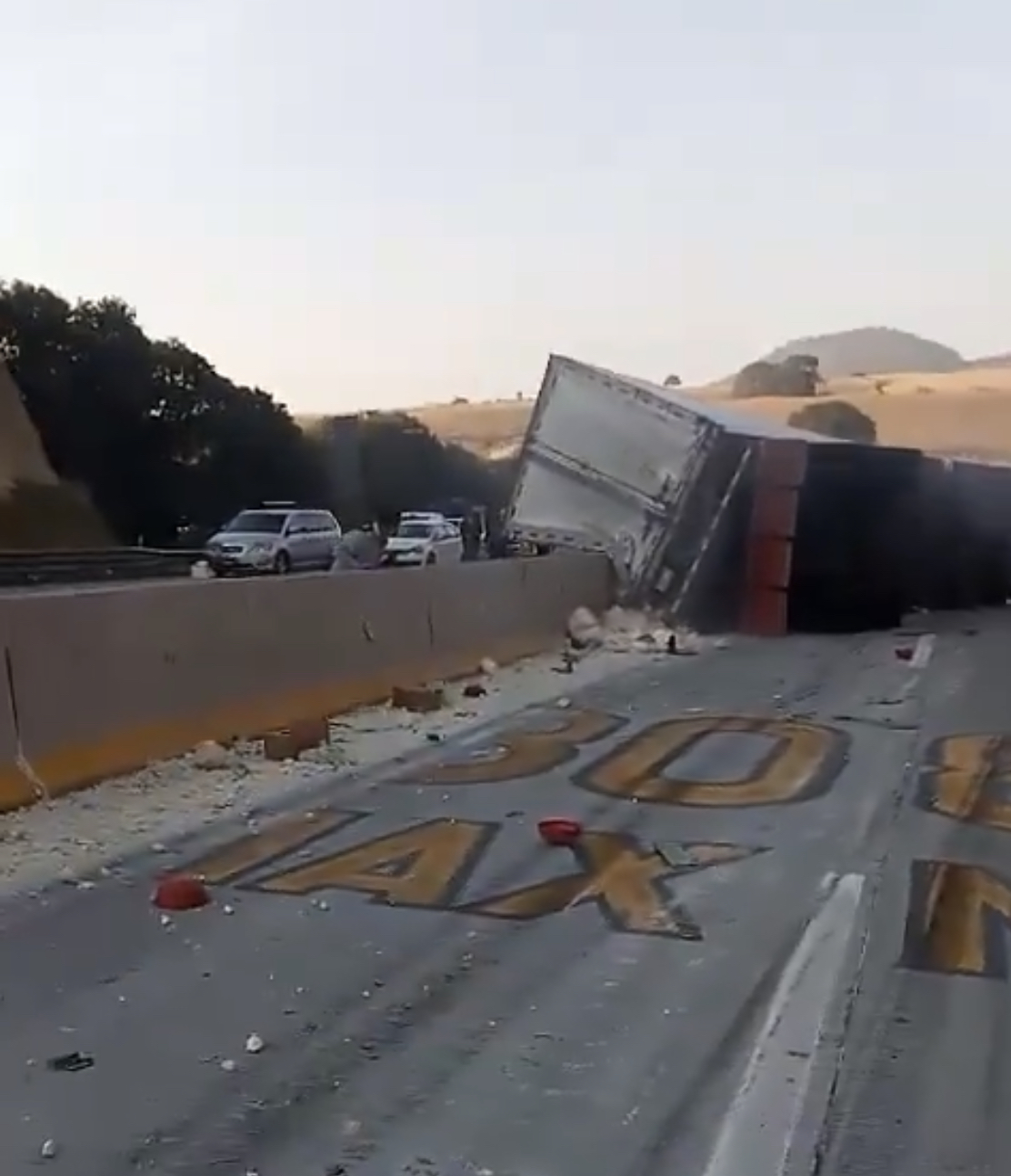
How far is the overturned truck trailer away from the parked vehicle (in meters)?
13.2

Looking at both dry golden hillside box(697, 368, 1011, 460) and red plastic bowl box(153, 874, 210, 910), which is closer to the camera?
red plastic bowl box(153, 874, 210, 910)

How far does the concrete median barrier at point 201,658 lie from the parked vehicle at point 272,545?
68.9ft

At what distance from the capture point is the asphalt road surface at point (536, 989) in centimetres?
422

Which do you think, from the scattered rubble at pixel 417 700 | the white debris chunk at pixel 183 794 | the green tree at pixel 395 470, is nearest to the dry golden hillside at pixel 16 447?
the green tree at pixel 395 470

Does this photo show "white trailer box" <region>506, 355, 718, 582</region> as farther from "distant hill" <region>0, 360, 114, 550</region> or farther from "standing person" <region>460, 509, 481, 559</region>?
"distant hill" <region>0, 360, 114, 550</region>

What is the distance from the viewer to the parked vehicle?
3681 cm

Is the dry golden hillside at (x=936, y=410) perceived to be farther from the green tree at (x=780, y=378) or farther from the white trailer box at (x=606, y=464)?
the white trailer box at (x=606, y=464)

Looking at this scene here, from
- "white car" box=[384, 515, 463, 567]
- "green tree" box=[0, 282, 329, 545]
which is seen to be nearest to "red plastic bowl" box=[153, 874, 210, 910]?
"white car" box=[384, 515, 463, 567]

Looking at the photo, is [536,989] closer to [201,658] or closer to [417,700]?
[201,658]

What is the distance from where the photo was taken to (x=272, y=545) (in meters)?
37.2

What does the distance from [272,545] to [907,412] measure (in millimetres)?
97450

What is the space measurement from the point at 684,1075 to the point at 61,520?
157 feet

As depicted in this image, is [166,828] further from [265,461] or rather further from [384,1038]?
[265,461]

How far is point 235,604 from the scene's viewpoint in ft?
36.7
